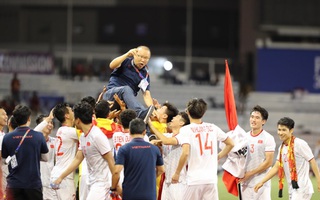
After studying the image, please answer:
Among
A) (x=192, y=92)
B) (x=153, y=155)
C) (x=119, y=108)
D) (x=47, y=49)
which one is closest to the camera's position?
(x=153, y=155)

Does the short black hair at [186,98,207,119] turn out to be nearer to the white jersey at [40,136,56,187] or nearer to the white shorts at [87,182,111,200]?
the white shorts at [87,182,111,200]

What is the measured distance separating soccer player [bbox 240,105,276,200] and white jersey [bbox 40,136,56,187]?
3.10 m

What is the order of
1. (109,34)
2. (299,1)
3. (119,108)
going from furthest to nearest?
(109,34) < (299,1) < (119,108)

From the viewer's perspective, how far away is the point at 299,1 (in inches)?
1356

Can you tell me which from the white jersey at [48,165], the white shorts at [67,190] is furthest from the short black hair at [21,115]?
the white jersey at [48,165]

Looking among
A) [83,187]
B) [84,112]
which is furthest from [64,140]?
[84,112]

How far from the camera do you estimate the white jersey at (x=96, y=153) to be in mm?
12094

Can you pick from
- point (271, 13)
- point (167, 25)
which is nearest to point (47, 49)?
point (167, 25)

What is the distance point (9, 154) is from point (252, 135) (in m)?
4.00

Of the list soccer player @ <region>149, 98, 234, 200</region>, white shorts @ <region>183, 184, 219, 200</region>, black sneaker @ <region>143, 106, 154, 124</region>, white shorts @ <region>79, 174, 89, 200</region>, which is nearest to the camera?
Result: soccer player @ <region>149, 98, 234, 200</region>

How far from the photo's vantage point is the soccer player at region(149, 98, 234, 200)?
500 inches

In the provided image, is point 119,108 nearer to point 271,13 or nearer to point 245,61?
point 271,13

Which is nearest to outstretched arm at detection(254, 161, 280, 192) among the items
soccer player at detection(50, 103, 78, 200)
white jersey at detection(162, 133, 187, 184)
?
white jersey at detection(162, 133, 187, 184)

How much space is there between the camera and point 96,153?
40.2ft
